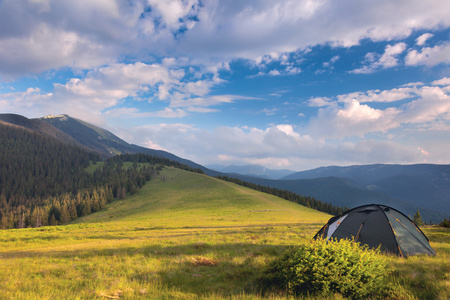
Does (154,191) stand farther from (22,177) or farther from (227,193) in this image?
(22,177)

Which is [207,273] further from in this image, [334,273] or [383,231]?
[383,231]

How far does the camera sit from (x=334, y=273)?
6277 mm

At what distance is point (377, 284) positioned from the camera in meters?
6.38

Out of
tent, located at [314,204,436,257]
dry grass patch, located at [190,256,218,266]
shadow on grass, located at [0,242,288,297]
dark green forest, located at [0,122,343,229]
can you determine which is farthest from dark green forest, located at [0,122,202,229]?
tent, located at [314,204,436,257]

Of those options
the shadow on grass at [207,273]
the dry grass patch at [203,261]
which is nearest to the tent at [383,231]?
the shadow on grass at [207,273]

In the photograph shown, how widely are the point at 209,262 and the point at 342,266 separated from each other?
20.9 ft

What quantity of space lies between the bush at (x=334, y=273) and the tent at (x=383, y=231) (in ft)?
16.2

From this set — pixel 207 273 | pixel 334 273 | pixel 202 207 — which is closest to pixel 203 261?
pixel 207 273

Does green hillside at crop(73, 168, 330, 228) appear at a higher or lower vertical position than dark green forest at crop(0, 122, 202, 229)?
higher

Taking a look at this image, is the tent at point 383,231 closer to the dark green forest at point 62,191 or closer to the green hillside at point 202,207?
the green hillside at point 202,207

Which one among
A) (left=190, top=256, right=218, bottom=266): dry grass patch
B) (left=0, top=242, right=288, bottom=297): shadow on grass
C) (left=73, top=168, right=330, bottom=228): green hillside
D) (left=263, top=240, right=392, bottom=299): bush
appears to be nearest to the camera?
(left=263, top=240, right=392, bottom=299): bush

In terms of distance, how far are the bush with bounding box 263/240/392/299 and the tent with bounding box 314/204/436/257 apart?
4.92 meters

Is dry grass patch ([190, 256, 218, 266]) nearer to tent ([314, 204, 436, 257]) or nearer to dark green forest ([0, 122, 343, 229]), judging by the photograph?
tent ([314, 204, 436, 257])

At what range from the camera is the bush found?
615 centimetres
